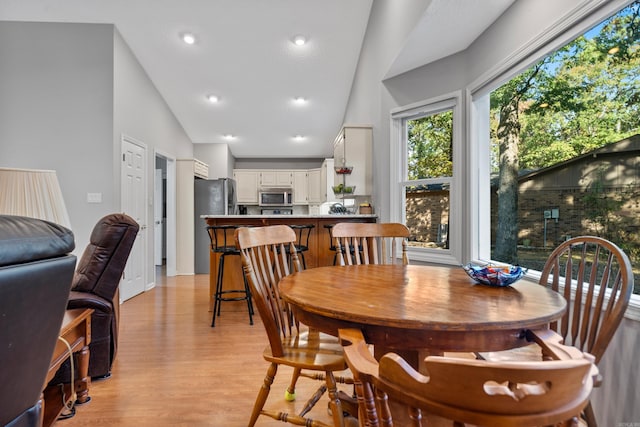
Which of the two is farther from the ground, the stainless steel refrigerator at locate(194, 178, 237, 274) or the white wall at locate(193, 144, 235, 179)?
the white wall at locate(193, 144, 235, 179)

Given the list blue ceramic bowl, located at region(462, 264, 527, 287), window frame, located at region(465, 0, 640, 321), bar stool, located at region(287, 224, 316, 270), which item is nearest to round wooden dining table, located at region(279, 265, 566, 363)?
blue ceramic bowl, located at region(462, 264, 527, 287)

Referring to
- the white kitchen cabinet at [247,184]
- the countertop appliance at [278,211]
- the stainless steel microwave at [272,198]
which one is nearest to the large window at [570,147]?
the stainless steel microwave at [272,198]

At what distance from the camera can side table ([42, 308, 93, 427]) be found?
61.3 inches

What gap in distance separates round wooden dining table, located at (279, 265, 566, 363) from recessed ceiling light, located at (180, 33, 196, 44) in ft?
13.2

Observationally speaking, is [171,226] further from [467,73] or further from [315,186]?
[467,73]

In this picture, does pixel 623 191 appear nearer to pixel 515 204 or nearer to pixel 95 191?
pixel 515 204

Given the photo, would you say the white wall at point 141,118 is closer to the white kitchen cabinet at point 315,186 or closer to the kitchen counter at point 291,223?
the kitchen counter at point 291,223

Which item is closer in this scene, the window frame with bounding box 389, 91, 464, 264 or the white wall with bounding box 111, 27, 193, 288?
the window frame with bounding box 389, 91, 464, 264

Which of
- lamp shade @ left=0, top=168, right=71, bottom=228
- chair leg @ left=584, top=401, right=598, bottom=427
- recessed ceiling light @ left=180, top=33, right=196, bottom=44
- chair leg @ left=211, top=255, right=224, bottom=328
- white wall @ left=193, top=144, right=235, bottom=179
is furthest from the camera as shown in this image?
white wall @ left=193, top=144, right=235, bottom=179

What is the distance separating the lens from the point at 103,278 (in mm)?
2059

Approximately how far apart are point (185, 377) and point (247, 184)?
5.91 meters

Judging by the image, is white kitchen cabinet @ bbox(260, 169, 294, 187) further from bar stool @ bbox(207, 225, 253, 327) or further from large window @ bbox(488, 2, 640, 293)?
large window @ bbox(488, 2, 640, 293)

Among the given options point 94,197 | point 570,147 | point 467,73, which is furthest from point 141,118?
point 570,147

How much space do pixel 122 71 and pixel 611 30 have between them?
4477 mm
